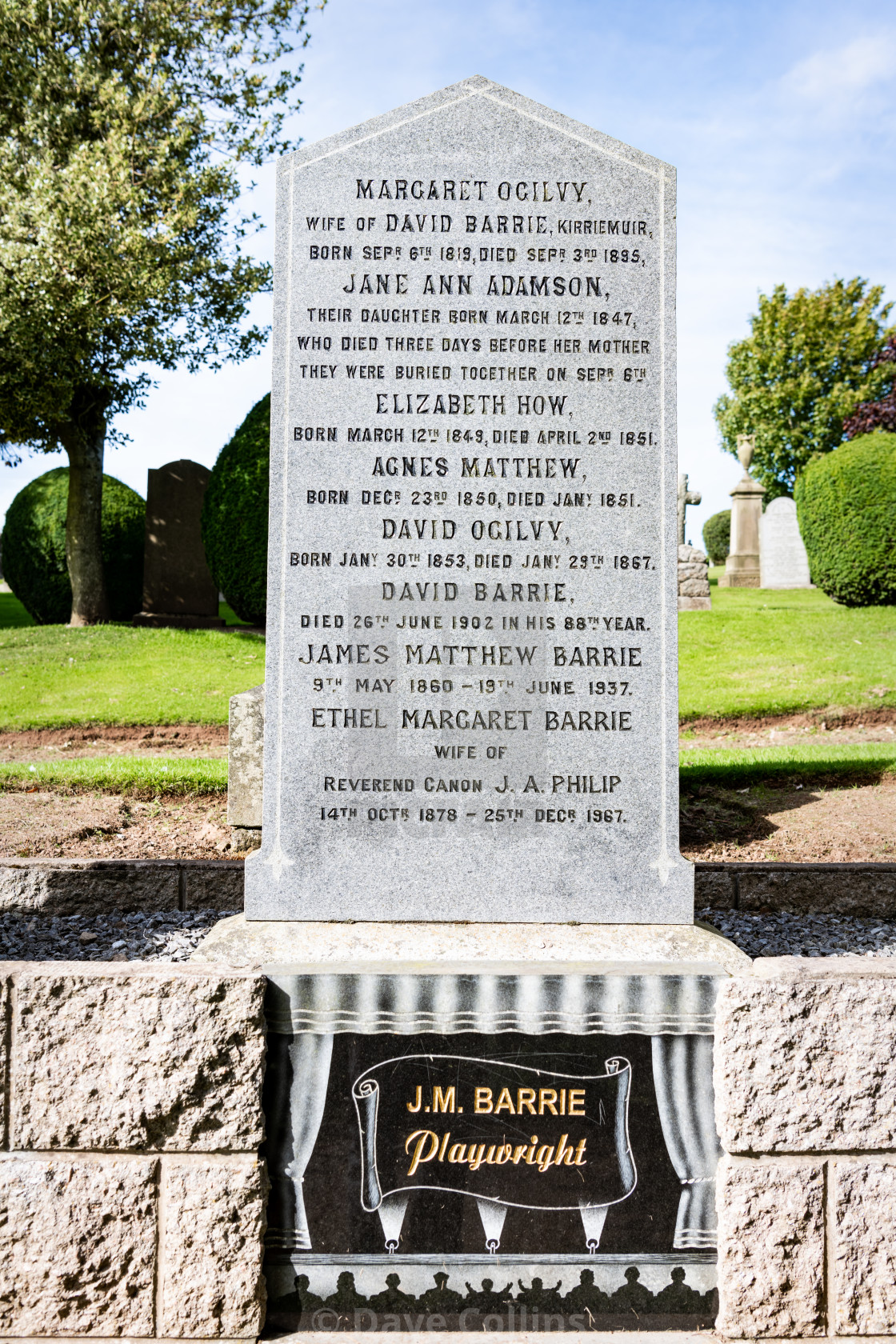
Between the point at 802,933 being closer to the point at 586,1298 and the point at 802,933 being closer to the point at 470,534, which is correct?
the point at 586,1298

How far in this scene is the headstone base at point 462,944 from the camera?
2781 millimetres

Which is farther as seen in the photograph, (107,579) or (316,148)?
(107,579)

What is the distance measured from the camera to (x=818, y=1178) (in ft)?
8.23

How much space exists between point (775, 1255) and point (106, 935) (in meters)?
2.92

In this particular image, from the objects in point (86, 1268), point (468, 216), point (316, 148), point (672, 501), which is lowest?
point (86, 1268)

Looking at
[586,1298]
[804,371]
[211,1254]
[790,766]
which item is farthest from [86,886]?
[804,371]

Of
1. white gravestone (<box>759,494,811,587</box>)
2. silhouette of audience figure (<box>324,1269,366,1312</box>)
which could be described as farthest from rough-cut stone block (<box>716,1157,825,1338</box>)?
white gravestone (<box>759,494,811,587</box>)

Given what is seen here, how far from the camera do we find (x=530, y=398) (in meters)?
3.06

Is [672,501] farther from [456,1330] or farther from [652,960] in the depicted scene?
[456,1330]

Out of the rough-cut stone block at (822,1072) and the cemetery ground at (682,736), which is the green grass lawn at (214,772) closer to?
the cemetery ground at (682,736)

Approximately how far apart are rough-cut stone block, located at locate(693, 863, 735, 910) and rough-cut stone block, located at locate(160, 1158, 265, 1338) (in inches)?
117

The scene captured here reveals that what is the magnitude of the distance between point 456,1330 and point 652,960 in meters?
1.07

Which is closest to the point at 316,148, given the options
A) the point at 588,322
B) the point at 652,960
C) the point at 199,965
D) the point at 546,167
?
the point at 546,167

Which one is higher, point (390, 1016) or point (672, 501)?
point (672, 501)
